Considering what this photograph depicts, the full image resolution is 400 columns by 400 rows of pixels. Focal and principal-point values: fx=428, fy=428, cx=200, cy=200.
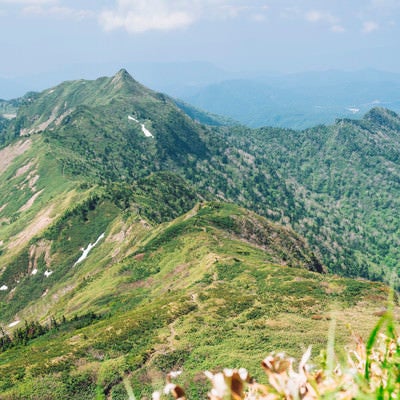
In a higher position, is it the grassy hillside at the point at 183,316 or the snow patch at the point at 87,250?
the grassy hillside at the point at 183,316

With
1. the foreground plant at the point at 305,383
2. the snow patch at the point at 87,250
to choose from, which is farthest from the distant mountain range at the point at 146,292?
the foreground plant at the point at 305,383

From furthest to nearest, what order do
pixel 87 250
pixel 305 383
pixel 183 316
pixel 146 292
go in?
1. pixel 87 250
2. pixel 146 292
3. pixel 183 316
4. pixel 305 383

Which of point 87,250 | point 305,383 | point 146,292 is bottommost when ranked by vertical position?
point 87,250

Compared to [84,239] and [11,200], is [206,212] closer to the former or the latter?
[84,239]

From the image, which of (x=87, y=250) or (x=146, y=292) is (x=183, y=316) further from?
(x=87, y=250)

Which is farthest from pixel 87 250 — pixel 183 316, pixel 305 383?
pixel 305 383

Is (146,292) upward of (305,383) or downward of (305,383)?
downward

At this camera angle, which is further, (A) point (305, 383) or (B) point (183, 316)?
(B) point (183, 316)

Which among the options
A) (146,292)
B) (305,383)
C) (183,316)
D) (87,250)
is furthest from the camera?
(87,250)

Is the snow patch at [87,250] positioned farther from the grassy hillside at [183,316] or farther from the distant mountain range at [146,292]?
the grassy hillside at [183,316]

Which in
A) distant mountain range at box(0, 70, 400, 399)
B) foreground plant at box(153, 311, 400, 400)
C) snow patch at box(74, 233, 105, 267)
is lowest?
snow patch at box(74, 233, 105, 267)

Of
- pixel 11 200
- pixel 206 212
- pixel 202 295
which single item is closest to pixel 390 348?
pixel 202 295

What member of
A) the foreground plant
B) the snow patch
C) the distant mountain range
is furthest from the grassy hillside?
the snow patch

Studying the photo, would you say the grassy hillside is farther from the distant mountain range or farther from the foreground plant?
the foreground plant
